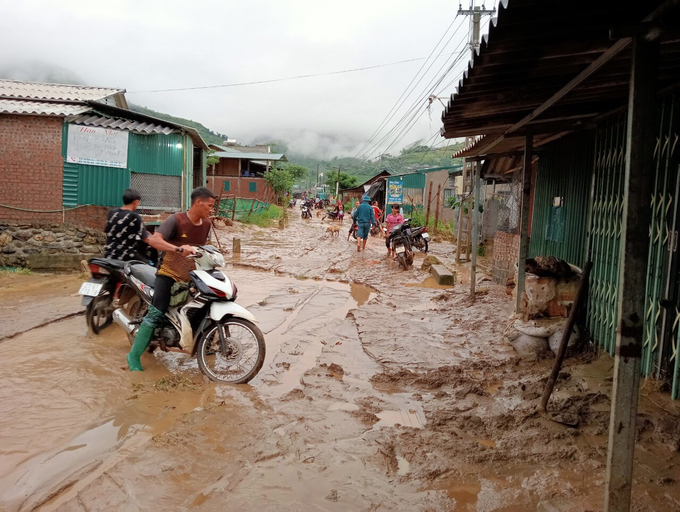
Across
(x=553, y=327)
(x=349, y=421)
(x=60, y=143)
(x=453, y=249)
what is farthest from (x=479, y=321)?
(x=453, y=249)

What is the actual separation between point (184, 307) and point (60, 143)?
28.2 ft

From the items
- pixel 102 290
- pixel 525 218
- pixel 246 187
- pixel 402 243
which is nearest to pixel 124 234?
pixel 102 290

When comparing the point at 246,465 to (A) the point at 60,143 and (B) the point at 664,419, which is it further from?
(A) the point at 60,143

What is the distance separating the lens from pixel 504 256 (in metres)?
10.5

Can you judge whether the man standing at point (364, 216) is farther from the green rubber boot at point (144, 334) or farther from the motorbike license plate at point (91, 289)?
the green rubber boot at point (144, 334)

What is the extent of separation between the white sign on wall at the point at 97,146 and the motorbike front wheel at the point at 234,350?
8600 millimetres

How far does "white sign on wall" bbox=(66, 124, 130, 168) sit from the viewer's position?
11.6m

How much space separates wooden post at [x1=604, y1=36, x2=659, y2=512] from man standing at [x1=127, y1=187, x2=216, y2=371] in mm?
3454

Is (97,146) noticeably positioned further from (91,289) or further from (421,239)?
(421,239)

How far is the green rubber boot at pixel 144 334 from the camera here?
5.03 m

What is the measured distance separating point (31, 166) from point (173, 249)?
875cm

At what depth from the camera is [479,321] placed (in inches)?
296

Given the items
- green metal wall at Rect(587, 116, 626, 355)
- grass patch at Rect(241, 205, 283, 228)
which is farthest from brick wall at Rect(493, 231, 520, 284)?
grass patch at Rect(241, 205, 283, 228)

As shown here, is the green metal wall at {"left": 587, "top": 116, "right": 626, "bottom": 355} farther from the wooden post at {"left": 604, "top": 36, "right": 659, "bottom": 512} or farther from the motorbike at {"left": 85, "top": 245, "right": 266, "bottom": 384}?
the motorbike at {"left": 85, "top": 245, "right": 266, "bottom": 384}
